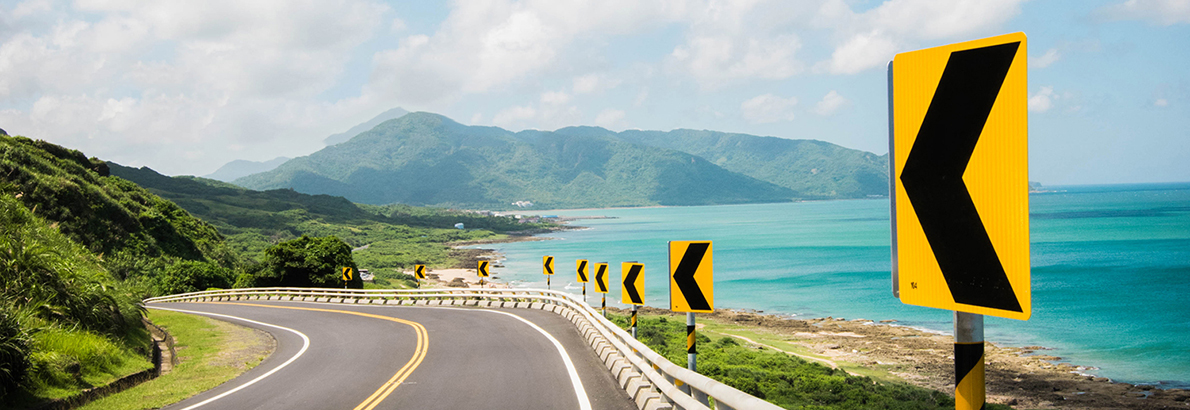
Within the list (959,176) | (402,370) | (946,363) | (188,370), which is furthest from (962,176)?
(946,363)

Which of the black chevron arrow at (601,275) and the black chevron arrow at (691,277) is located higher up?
the black chevron arrow at (691,277)

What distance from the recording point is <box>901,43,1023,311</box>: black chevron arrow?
221 cm

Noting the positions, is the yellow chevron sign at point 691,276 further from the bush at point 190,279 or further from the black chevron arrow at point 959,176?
the bush at point 190,279

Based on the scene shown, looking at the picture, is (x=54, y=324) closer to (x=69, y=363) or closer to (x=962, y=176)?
(x=69, y=363)

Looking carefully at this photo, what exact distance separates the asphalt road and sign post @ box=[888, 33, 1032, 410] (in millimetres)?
8396

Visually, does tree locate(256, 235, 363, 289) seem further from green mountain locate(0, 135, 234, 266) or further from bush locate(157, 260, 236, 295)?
Result: green mountain locate(0, 135, 234, 266)

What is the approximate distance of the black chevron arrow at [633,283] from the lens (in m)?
12.9

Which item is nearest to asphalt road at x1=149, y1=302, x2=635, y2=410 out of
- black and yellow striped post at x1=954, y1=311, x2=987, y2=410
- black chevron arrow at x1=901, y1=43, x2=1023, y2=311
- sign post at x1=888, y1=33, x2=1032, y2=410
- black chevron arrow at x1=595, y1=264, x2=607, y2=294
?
black chevron arrow at x1=595, y1=264, x2=607, y2=294

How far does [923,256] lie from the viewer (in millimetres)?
Answer: 2381

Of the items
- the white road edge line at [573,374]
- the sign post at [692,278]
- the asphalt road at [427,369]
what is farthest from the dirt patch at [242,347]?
the sign post at [692,278]

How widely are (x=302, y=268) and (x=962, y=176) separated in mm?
54150

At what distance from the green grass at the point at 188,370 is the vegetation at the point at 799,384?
35.8ft

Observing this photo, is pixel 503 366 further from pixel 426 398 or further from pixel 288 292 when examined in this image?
pixel 288 292

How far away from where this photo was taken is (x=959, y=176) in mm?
2270
